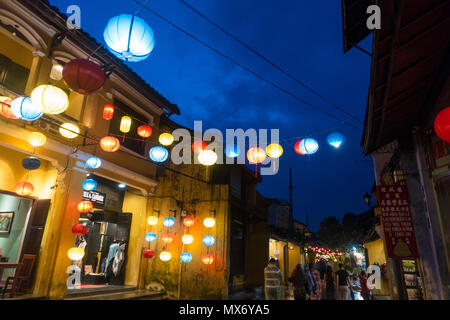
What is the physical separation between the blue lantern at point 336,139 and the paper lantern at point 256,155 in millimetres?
2203

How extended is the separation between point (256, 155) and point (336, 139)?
259 centimetres

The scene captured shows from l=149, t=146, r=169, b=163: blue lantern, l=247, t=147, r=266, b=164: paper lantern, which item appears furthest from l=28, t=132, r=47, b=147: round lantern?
l=247, t=147, r=266, b=164: paper lantern

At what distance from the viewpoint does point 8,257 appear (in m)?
9.58

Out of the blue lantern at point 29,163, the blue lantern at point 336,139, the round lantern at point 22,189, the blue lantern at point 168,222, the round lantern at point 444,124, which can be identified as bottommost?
the blue lantern at point 168,222

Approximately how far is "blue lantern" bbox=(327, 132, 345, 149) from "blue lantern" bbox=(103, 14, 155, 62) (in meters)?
5.66

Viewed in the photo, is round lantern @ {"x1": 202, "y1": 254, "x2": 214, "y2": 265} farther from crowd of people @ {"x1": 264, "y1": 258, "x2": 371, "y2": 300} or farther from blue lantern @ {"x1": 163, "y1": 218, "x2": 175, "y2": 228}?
crowd of people @ {"x1": 264, "y1": 258, "x2": 371, "y2": 300}

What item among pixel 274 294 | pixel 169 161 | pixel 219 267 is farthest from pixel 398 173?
A: pixel 169 161

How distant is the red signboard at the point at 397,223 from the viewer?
713 centimetres

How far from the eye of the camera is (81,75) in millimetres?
5383

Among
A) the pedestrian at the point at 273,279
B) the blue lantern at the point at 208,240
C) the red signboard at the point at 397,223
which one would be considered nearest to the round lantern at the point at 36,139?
the blue lantern at the point at 208,240

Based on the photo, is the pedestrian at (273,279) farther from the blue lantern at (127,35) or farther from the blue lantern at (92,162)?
the blue lantern at (127,35)

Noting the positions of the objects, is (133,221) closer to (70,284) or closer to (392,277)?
(70,284)

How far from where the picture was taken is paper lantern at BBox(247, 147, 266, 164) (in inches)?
363

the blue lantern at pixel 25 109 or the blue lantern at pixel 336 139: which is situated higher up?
the blue lantern at pixel 336 139
